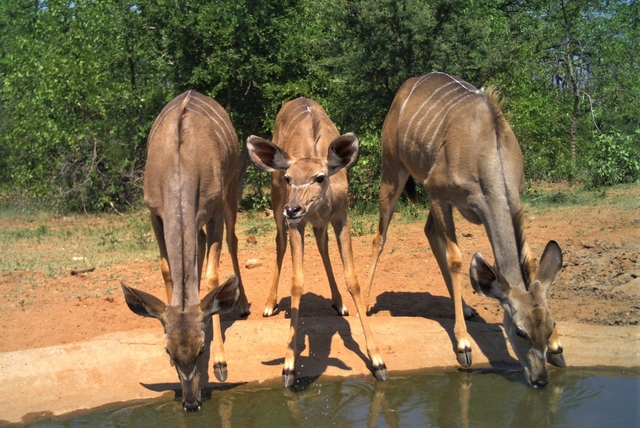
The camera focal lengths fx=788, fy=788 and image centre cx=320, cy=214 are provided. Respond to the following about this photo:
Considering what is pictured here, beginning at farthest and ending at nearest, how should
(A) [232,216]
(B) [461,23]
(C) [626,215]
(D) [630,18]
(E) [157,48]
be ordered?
(D) [630,18]
(E) [157,48]
(B) [461,23]
(C) [626,215]
(A) [232,216]

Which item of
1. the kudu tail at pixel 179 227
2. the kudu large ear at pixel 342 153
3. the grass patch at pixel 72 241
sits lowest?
the grass patch at pixel 72 241

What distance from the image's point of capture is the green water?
210 inches

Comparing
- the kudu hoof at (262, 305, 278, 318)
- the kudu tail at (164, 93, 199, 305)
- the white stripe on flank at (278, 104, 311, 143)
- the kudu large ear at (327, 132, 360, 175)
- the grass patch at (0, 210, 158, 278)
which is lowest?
the grass patch at (0, 210, 158, 278)

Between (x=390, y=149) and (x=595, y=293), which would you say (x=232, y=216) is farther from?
(x=595, y=293)

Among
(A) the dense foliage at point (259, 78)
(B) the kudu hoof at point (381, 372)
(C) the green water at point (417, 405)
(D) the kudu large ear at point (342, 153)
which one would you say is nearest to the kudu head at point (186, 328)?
(C) the green water at point (417, 405)

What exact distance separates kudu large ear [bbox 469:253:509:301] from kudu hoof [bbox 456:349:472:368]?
2.39ft

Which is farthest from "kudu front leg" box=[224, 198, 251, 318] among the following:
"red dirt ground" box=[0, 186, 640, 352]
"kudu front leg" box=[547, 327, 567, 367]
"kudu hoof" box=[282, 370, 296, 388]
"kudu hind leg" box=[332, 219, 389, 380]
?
"kudu front leg" box=[547, 327, 567, 367]

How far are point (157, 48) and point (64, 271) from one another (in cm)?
727

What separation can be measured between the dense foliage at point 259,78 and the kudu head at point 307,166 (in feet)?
23.8

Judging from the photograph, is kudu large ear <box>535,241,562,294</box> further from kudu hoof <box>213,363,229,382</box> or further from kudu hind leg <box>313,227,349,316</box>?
kudu hoof <box>213,363,229,382</box>

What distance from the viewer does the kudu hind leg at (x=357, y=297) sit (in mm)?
6168

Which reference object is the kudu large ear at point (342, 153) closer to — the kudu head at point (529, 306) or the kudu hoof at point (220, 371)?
the kudu head at point (529, 306)

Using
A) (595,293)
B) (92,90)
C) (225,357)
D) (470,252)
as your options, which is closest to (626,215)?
(470,252)

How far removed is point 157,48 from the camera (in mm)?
15477
